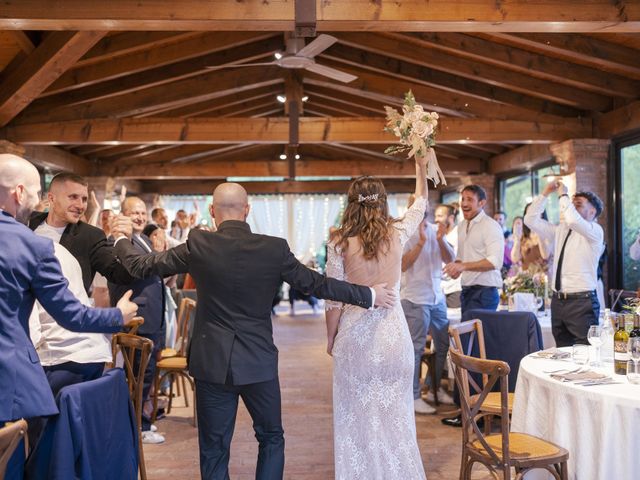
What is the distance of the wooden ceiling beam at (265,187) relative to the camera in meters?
16.2

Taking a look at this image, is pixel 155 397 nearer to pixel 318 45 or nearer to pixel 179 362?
pixel 179 362

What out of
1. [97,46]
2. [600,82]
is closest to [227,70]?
[97,46]

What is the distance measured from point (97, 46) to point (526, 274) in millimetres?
4813

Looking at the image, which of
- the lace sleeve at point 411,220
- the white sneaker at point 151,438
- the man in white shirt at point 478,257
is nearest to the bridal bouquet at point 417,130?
the lace sleeve at point 411,220

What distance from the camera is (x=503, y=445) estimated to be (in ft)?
9.09

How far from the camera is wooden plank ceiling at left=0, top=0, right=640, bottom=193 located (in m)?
4.81

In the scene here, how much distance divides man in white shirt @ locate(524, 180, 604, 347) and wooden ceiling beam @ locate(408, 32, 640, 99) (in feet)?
9.62

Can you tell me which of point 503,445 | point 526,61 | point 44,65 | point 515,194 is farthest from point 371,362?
point 515,194

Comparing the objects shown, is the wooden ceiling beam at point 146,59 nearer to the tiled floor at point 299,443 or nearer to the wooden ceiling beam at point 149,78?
the wooden ceiling beam at point 149,78

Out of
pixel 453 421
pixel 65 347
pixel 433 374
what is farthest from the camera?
pixel 433 374

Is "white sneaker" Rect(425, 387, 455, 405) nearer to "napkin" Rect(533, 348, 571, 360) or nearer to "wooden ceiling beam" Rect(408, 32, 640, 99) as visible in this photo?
"napkin" Rect(533, 348, 571, 360)

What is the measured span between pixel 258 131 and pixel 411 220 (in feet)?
21.7

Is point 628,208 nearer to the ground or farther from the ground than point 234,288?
farther from the ground

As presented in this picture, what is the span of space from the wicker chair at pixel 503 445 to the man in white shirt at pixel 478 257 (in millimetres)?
1904
